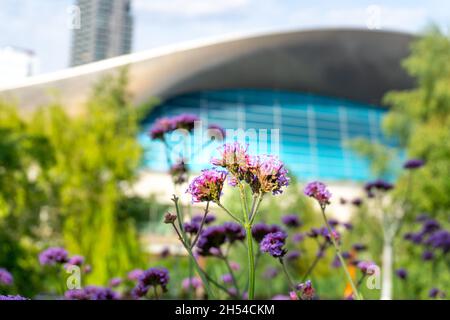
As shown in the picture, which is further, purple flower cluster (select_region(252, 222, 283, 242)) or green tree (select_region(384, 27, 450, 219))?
green tree (select_region(384, 27, 450, 219))

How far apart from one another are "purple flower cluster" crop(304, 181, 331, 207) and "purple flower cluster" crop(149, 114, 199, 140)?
0.52 m

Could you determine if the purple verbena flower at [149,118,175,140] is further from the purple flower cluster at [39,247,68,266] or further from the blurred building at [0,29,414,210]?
the blurred building at [0,29,414,210]

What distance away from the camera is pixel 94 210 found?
6410 millimetres

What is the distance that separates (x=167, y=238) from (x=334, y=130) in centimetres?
1124

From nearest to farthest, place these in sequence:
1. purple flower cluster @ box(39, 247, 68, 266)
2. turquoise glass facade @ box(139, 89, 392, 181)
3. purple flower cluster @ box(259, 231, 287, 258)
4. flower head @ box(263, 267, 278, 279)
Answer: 1. purple flower cluster @ box(259, 231, 287, 258)
2. purple flower cluster @ box(39, 247, 68, 266)
3. flower head @ box(263, 267, 278, 279)
4. turquoise glass facade @ box(139, 89, 392, 181)

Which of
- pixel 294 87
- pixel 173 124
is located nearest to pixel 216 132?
pixel 173 124

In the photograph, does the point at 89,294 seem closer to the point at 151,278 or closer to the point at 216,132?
the point at 151,278

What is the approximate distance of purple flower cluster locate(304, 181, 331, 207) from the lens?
1.35m

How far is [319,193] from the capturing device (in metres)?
1.36

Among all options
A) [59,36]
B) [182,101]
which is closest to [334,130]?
[182,101]

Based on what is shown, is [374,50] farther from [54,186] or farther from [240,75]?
[54,186]

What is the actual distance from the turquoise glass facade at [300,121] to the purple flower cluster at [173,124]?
20.1 metres

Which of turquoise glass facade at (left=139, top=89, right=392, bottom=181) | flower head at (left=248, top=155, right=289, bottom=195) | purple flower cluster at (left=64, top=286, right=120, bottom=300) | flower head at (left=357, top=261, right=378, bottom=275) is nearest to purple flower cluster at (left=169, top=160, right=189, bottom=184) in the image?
purple flower cluster at (left=64, top=286, right=120, bottom=300)

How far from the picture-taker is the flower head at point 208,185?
1003 millimetres
